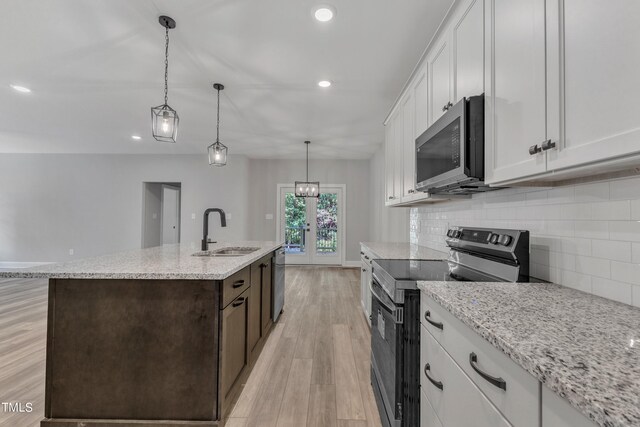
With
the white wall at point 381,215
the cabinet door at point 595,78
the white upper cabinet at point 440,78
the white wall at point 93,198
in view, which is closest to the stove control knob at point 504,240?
the cabinet door at point 595,78

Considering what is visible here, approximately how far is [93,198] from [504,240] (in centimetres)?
784

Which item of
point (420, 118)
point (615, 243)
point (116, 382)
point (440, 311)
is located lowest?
point (116, 382)

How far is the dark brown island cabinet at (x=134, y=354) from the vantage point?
1499mm

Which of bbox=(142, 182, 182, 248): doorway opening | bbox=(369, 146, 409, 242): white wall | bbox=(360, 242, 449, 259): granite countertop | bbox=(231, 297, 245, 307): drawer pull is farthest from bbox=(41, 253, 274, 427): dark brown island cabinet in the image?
bbox=(142, 182, 182, 248): doorway opening

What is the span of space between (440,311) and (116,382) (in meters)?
1.67

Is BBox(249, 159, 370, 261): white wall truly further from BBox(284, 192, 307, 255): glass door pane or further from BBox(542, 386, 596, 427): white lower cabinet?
BBox(542, 386, 596, 427): white lower cabinet

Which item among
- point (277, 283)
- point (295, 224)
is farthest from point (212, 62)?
point (295, 224)

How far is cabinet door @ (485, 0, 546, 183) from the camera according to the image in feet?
3.31

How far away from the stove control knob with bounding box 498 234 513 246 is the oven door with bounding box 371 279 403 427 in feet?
1.91

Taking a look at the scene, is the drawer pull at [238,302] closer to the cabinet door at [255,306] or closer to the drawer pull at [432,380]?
the cabinet door at [255,306]

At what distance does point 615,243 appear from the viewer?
1021 mm

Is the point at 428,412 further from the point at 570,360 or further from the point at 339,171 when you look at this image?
the point at 339,171

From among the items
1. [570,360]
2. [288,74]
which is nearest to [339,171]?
[288,74]

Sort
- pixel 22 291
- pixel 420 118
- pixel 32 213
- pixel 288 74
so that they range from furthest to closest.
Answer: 1. pixel 32 213
2. pixel 22 291
3. pixel 288 74
4. pixel 420 118
